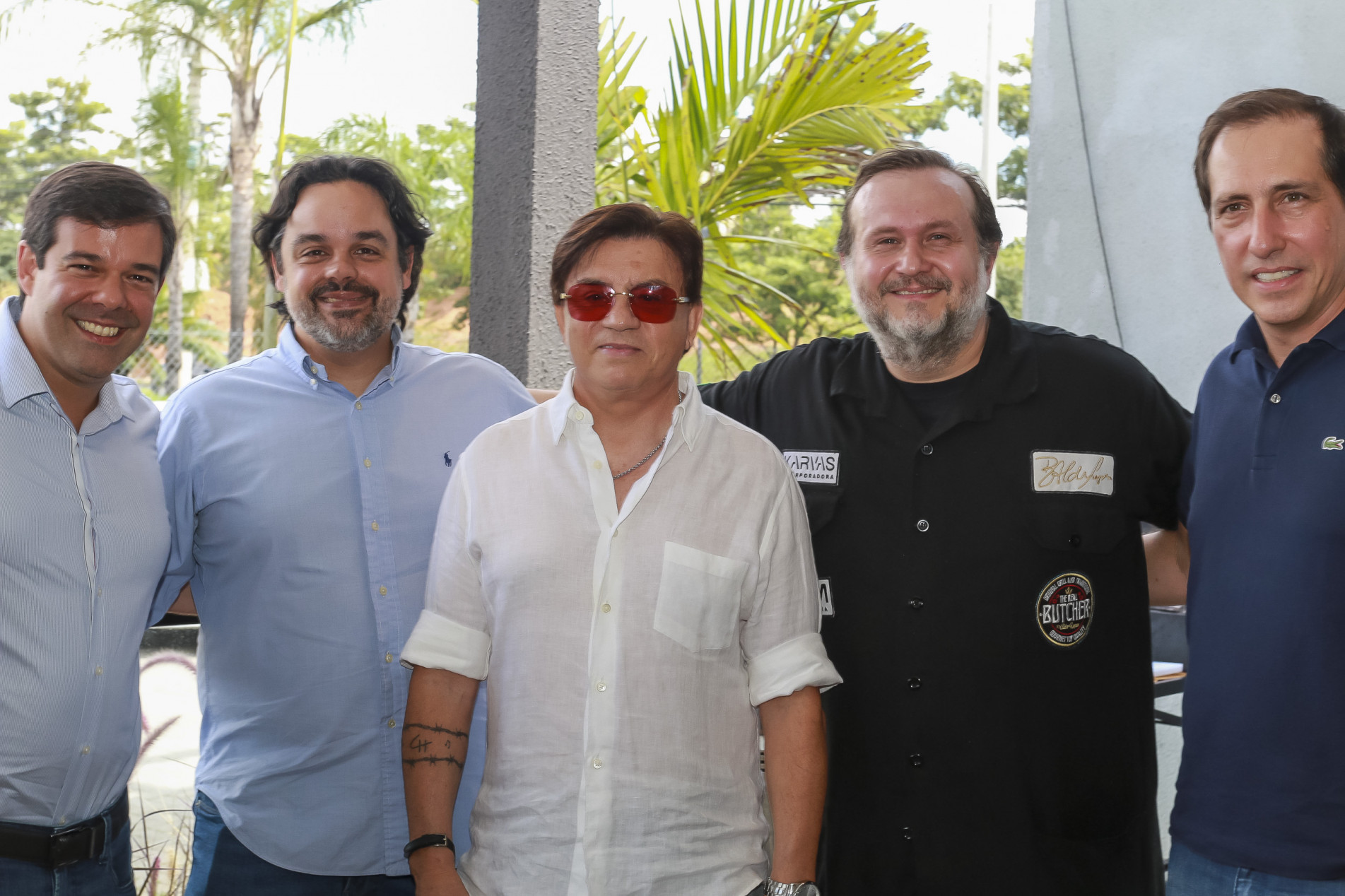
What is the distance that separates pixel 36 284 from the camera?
188cm

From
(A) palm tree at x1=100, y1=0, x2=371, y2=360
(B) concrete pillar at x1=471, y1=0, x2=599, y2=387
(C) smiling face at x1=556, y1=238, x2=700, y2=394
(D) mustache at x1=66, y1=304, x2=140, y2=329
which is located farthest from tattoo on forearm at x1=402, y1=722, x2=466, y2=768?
(A) palm tree at x1=100, y1=0, x2=371, y2=360

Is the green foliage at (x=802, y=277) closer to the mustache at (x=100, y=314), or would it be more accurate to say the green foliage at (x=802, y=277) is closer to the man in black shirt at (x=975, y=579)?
the man in black shirt at (x=975, y=579)

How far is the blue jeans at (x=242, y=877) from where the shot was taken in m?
1.98

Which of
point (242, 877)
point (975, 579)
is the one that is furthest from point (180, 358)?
point (975, 579)

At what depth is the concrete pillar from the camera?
10.0ft

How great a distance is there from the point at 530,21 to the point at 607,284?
60.8 inches

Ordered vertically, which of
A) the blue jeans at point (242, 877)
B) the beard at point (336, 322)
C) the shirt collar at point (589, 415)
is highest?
the beard at point (336, 322)

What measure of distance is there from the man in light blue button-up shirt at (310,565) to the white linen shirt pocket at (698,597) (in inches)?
23.2

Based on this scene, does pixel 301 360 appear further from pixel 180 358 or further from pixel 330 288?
pixel 180 358

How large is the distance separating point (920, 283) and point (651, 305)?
24.7 inches

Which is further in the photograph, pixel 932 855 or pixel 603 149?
pixel 603 149

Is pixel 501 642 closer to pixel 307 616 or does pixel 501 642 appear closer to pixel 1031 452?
pixel 307 616

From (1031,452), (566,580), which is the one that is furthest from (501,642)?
(1031,452)
